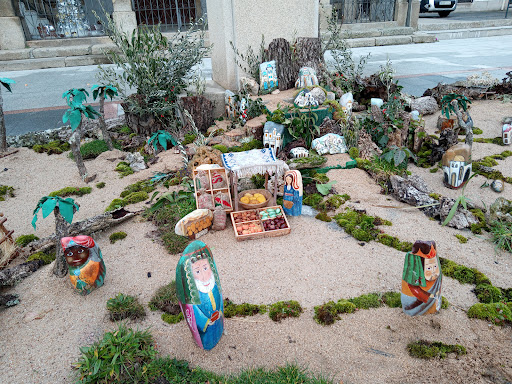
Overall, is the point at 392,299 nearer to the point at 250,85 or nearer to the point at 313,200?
the point at 313,200

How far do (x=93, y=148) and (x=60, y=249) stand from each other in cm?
414

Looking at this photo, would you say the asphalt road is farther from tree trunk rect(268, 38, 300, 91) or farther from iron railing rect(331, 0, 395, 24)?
Result: tree trunk rect(268, 38, 300, 91)

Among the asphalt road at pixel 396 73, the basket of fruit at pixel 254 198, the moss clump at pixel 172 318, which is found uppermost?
the asphalt road at pixel 396 73

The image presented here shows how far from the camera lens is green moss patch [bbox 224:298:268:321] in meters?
4.11

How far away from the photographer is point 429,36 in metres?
18.6

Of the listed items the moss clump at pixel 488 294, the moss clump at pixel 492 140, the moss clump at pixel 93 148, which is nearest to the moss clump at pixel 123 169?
the moss clump at pixel 93 148

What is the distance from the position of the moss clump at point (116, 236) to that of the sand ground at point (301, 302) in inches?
3.4

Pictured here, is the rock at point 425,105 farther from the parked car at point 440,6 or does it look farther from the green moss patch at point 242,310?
the parked car at point 440,6

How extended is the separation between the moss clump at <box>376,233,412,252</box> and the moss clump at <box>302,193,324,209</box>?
1126 millimetres

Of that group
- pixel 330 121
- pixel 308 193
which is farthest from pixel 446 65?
pixel 308 193

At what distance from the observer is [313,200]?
609 centimetres

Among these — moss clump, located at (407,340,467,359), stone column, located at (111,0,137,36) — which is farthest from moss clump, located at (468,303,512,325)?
stone column, located at (111,0,137,36)

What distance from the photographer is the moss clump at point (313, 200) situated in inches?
237

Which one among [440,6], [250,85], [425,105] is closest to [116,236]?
[250,85]
